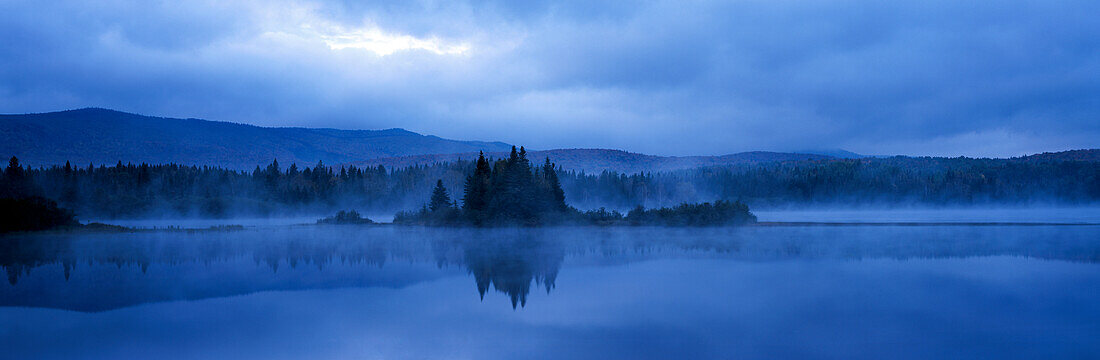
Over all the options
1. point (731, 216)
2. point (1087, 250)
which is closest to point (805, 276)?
Result: point (1087, 250)

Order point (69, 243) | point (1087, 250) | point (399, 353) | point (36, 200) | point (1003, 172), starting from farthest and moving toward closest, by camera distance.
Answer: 1. point (1003, 172)
2. point (36, 200)
3. point (69, 243)
4. point (1087, 250)
5. point (399, 353)

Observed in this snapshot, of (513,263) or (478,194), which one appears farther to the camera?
(478,194)

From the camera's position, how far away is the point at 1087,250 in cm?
2450

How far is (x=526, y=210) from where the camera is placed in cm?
4369

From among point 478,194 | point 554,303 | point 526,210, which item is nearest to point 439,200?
point 478,194

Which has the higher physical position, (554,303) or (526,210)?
(526,210)

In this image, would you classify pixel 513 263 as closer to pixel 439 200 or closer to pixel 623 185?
pixel 439 200

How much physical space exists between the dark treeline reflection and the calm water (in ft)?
0.46

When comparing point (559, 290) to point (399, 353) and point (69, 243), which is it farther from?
point (69, 243)

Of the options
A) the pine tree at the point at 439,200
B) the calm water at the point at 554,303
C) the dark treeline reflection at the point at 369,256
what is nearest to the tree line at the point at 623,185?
the pine tree at the point at 439,200

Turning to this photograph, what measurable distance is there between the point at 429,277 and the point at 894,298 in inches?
460

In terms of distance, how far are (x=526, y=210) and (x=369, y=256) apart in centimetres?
2029

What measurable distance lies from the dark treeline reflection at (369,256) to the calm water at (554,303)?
0.14m

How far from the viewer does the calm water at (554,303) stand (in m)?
10.2
